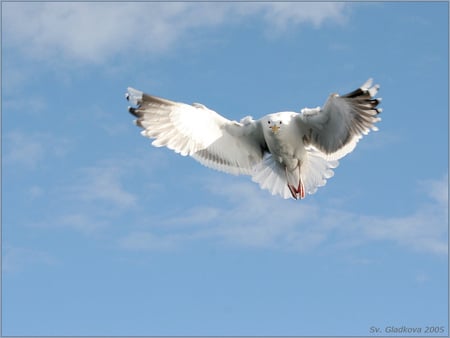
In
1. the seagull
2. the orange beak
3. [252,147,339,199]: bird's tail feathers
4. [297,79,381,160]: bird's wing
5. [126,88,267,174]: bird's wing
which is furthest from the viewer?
[252,147,339,199]: bird's tail feathers

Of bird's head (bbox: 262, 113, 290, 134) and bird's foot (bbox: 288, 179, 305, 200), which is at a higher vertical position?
bird's head (bbox: 262, 113, 290, 134)

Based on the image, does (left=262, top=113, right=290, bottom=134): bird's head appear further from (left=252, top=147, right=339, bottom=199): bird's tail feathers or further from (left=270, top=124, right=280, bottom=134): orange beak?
(left=252, top=147, right=339, bottom=199): bird's tail feathers

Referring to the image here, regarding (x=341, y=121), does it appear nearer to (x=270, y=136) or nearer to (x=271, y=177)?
(x=270, y=136)

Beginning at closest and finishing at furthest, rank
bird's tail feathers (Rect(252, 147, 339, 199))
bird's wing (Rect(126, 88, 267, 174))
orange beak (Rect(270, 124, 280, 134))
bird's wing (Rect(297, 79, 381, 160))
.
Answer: bird's wing (Rect(297, 79, 381, 160))
orange beak (Rect(270, 124, 280, 134))
bird's wing (Rect(126, 88, 267, 174))
bird's tail feathers (Rect(252, 147, 339, 199))

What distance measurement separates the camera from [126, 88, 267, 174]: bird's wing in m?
16.0

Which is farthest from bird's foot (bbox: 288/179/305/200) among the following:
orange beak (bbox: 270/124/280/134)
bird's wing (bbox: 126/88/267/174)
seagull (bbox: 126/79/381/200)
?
orange beak (bbox: 270/124/280/134)

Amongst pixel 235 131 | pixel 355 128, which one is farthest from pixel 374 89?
pixel 235 131

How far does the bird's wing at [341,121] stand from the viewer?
1484cm

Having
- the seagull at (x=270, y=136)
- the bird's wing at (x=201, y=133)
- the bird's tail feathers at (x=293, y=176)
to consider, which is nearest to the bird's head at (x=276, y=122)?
the seagull at (x=270, y=136)

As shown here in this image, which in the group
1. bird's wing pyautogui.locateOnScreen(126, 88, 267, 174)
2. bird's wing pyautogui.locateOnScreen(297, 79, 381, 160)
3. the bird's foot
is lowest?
the bird's foot

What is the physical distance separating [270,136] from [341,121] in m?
1.28

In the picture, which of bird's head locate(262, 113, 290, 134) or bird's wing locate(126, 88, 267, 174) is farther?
bird's wing locate(126, 88, 267, 174)

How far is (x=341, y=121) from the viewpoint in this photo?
15586mm

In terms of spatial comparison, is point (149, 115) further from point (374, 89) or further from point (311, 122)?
point (374, 89)
